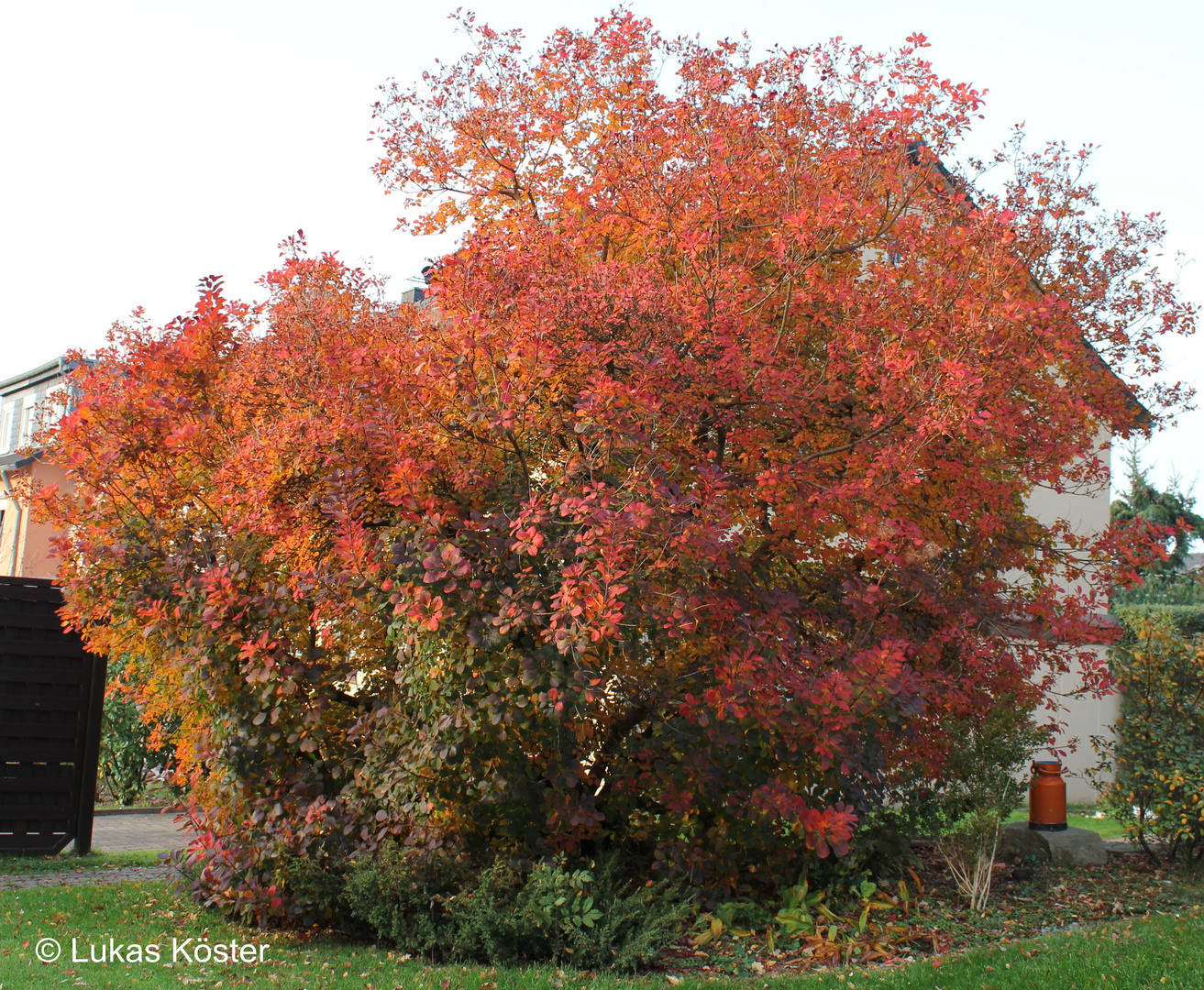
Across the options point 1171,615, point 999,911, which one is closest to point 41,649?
point 999,911

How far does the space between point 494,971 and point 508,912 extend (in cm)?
35

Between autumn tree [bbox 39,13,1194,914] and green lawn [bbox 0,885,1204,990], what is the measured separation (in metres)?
0.55

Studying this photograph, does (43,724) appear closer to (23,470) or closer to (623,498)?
(623,498)

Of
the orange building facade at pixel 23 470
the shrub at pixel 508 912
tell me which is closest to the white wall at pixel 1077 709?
the shrub at pixel 508 912

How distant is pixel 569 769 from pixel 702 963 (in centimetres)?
136

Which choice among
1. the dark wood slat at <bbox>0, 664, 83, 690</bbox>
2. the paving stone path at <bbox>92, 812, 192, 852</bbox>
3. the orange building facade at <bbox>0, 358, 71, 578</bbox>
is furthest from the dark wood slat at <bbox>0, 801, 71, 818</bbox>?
the orange building facade at <bbox>0, 358, 71, 578</bbox>

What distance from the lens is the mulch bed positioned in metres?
5.91

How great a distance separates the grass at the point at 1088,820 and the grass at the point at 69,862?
9136mm

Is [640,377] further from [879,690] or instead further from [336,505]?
[879,690]

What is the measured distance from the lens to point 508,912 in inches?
226

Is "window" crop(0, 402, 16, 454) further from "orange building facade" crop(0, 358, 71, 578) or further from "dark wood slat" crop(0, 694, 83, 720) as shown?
"dark wood slat" crop(0, 694, 83, 720)

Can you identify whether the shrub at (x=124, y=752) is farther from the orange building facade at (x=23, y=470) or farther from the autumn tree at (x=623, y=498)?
the autumn tree at (x=623, y=498)

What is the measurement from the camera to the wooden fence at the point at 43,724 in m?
9.36

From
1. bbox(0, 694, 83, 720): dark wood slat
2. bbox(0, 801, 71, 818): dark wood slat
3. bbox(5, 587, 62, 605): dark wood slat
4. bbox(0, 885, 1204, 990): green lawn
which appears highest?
bbox(5, 587, 62, 605): dark wood slat
